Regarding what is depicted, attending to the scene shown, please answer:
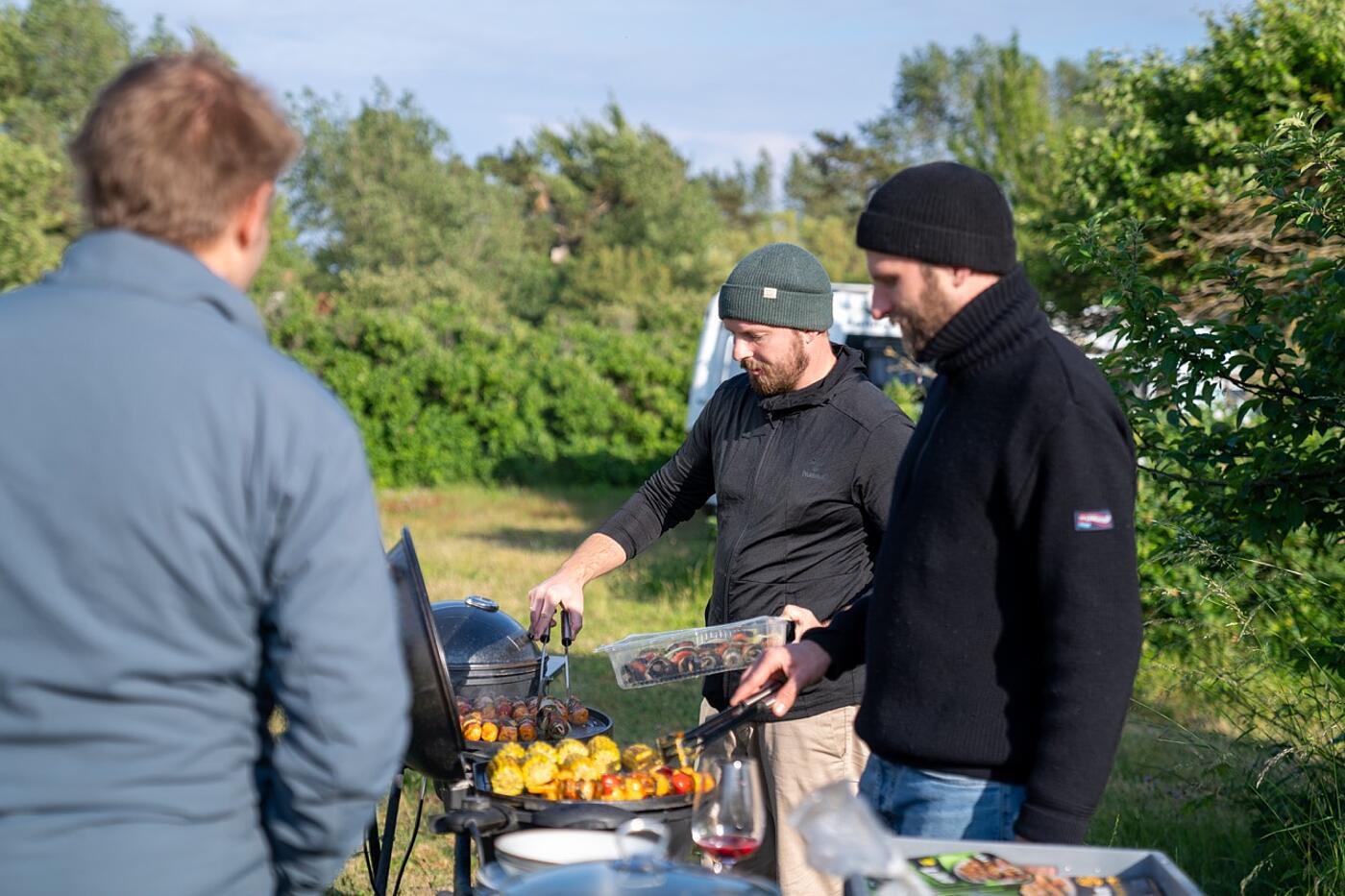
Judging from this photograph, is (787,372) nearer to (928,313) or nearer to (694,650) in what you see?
(694,650)

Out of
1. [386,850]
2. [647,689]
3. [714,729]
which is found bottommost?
[647,689]

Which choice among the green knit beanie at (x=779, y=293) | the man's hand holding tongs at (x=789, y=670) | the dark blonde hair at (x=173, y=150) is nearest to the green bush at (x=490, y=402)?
the green knit beanie at (x=779, y=293)

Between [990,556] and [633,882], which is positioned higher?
[990,556]

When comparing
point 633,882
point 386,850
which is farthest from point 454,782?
point 633,882

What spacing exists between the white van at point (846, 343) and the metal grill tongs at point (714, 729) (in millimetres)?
8878

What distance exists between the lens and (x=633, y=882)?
79.5 inches

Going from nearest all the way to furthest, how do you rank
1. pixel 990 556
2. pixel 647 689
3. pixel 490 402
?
1. pixel 990 556
2. pixel 647 689
3. pixel 490 402

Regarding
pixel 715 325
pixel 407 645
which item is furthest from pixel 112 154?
pixel 715 325

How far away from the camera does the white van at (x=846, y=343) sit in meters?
12.0

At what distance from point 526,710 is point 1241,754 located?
328 centimetres

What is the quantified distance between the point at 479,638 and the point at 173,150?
6.57 feet

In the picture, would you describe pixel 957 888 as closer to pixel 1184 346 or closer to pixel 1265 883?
pixel 1184 346

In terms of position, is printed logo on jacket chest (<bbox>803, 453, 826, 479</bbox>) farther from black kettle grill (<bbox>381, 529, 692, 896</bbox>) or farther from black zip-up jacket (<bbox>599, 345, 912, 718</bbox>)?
black kettle grill (<bbox>381, 529, 692, 896</bbox>)

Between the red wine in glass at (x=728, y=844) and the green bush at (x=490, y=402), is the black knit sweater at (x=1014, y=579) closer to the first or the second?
the red wine in glass at (x=728, y=844)
